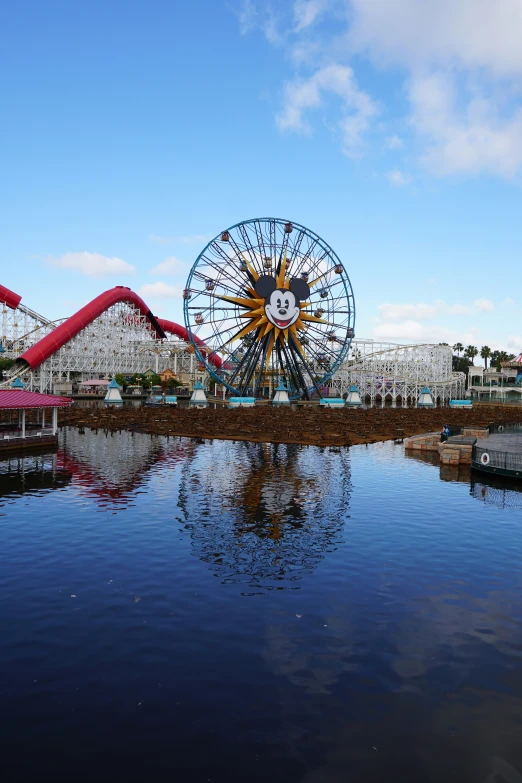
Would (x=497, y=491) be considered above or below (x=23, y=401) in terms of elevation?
below

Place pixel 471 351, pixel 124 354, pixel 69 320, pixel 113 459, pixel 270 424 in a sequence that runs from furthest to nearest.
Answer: pixel 471 351, pixel 124 354, pixel 69 320, pixel 270 424, pixel 113 459

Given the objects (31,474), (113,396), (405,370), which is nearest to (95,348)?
(113,396)

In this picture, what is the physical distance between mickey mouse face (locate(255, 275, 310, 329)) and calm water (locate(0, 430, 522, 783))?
5732 cm

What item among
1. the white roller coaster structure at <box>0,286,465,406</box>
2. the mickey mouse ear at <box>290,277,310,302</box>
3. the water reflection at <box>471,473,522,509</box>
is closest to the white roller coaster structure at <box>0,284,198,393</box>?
the white roller coaster structure at <box>0,286,465,406</box>

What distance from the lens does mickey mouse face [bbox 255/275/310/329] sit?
258 ft

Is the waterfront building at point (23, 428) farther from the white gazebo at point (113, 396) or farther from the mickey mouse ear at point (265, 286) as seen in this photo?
the mickey mouse ear at point (265, 286)

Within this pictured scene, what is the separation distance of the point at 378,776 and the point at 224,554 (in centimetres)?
951

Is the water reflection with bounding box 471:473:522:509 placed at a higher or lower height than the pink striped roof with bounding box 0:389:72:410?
lower

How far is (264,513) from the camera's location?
71.7ft

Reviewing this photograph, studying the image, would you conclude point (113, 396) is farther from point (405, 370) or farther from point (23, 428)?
point (405, 370)

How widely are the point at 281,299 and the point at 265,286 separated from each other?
9.48ft

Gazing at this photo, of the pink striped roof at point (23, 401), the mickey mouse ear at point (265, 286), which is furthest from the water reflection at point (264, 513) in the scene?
the mickey mouse ear at point (265, 286)

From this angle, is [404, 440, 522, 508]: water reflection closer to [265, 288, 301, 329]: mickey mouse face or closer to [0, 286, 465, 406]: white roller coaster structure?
[265, 288, 301, 329]: mickey mouse face

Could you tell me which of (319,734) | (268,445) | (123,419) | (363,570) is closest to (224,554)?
(363,570)
